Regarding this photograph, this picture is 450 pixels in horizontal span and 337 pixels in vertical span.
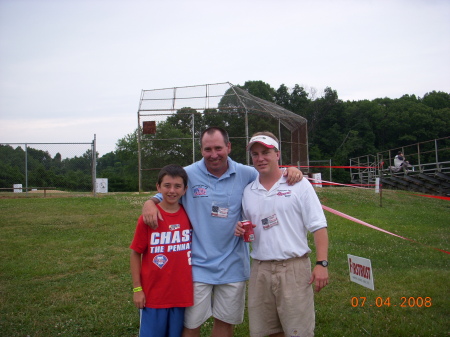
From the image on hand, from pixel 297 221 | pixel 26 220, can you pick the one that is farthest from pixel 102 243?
pixel 297 221

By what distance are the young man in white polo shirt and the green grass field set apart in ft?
4.36

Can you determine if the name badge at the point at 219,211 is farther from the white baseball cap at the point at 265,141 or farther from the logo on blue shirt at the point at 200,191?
the white baseball cap at the point at 265,141

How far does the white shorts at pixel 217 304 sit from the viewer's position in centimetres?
307

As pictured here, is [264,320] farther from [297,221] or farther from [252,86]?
[252,86]

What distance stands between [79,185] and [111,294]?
1231 centimetres

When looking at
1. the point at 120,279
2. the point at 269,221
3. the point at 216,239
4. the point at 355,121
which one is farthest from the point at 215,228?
the point at 355,121

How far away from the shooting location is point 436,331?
4059 mm

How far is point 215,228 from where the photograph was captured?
3.14 m

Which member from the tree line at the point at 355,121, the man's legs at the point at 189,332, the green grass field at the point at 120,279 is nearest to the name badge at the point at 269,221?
the man's legs at the point at 189,332

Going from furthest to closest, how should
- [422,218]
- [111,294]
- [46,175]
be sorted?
[46,175] → [422,218] → [111,294]

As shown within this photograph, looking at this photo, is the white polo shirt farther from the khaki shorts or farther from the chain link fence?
the chain link fence
